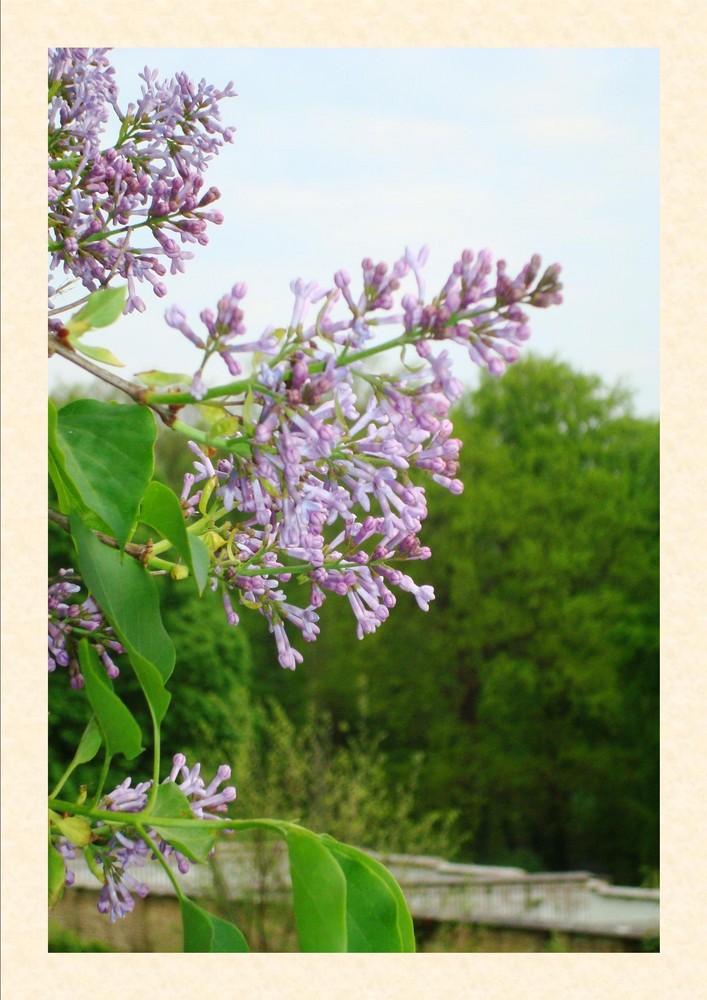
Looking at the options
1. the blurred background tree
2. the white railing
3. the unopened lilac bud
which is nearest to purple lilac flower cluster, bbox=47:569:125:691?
the unopened lilac bud

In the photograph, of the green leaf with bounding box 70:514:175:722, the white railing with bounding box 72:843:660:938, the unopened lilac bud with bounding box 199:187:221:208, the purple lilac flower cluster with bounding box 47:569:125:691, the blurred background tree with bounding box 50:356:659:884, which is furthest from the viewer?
the blurred background tree with bounding box 50:356:659:884

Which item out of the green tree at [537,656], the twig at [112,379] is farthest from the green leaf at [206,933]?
the green tree at [537,656]

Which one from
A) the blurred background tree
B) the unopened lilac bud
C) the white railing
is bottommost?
the white railing

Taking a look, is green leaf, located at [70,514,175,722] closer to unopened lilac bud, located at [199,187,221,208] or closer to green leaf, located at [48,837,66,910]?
green leaf, located at [48,837,66,910]

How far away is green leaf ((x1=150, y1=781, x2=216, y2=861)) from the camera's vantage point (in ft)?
3.70

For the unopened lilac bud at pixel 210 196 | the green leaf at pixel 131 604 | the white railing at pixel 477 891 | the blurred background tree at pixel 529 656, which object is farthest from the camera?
the blurred background tree at pixel 529 656

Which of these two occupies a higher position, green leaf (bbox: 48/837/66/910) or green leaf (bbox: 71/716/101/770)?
green leaf (bbox: 71/716/101/770)

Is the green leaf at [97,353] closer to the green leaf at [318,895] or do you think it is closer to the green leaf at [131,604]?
the green leaf at [131,604]

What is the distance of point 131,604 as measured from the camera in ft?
3.52

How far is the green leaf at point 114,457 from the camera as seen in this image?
1002 mm

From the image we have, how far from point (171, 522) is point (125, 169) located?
2.13 ft

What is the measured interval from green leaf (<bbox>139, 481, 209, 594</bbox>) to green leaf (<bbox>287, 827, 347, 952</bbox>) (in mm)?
254

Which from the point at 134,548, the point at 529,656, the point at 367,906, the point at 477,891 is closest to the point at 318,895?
the point at 367,906

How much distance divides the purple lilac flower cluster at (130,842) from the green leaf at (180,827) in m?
0.02
